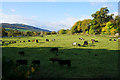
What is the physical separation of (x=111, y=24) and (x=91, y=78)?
Result: 196 feet

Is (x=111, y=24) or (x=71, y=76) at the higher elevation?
(x=111, y=24)

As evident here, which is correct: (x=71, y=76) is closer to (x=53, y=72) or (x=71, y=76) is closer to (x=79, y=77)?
(x=79, y=77)

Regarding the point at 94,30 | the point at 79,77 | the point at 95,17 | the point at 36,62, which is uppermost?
the point at 95,17

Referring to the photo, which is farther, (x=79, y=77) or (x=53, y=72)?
(x=53, y=72)

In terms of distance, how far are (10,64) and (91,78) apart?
6046 mm

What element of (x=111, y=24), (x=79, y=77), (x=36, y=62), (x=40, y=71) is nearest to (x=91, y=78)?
(x=79, y=77)

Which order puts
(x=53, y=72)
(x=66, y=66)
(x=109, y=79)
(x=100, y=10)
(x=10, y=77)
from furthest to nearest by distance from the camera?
(x=100, y=10) → (x=66, y=66) → (x=53, y=72) → (x=109, y=79) → (x=10, y=77)

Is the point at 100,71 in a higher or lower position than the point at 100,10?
lower

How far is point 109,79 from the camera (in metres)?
7.56

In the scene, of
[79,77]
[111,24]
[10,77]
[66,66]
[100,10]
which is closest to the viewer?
[10,77]

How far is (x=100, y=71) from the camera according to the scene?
9.32 metres

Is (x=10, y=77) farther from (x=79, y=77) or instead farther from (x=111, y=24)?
(x=111, y=24)

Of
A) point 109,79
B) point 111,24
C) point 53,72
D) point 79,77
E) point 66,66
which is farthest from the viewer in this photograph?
point 111,24

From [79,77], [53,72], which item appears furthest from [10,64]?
[79,77]
